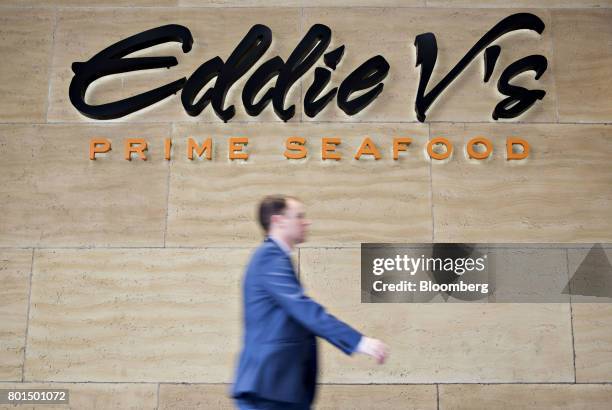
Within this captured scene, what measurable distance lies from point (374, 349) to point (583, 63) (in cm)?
432

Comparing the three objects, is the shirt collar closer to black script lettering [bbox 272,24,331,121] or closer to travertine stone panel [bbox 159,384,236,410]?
travertine stone panel [bbox 159,384,236,410]

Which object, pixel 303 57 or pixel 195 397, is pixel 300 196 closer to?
pixel 303 57

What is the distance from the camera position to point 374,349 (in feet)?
9.23

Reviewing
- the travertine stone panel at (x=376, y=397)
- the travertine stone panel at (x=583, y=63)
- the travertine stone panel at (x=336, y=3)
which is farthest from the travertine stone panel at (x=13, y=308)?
the travertine stone panel at (x=583, y=63)

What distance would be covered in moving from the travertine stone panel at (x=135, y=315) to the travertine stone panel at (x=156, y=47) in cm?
131

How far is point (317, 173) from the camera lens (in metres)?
5.82

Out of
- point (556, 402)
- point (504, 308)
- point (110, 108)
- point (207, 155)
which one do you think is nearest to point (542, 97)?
point (504, 308)

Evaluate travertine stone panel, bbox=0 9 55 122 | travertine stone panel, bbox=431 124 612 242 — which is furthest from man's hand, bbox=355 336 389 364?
travertine stone panel, bbox=0 9 55 122

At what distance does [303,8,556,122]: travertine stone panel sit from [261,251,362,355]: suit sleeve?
10.3 feet

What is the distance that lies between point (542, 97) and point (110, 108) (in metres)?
3.85

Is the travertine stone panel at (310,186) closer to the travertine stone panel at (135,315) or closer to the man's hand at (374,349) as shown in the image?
the travertine stone panel at (135,315)

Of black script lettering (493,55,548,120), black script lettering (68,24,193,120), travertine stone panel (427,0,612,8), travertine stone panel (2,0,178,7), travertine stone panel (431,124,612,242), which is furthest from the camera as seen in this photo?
travertine stone panel (2,0,178,7)

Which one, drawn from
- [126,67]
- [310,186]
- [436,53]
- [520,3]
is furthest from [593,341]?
[126,67]

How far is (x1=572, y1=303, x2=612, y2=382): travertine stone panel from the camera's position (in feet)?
17.9
